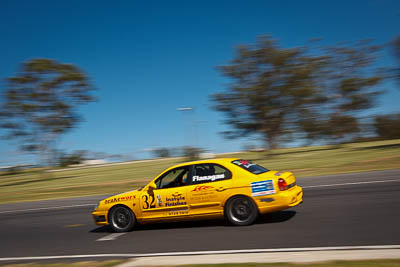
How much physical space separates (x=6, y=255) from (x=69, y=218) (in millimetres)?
3891

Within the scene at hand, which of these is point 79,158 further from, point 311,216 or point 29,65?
point 311,216

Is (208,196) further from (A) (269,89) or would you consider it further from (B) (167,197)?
(A) (269,89)

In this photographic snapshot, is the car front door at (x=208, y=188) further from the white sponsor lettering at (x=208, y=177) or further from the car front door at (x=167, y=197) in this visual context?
the car front door at (x=167, y=197)

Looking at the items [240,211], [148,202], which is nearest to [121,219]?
[148,202]

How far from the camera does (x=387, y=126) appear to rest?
53.1 meters

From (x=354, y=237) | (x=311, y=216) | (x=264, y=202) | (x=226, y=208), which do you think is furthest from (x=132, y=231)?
(x=354, y=237)

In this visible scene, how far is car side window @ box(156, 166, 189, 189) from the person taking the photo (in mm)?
8516

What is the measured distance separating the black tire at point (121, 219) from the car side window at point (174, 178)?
1021 millimetres

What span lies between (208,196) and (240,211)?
2.38ft

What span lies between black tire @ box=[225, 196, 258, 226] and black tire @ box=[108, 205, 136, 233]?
7.70ft

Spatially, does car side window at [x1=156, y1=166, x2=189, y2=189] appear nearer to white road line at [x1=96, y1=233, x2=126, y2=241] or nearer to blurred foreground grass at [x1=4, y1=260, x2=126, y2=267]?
white road line at [x1=96, y1=233, x2=126, y2=241]

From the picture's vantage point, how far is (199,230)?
8352mm

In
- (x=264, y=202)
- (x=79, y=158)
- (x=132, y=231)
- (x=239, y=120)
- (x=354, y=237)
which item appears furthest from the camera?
(x=79, y=158)

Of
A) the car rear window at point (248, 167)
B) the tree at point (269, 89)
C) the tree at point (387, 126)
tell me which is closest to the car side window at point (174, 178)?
the car rear window at point (248, 167)
